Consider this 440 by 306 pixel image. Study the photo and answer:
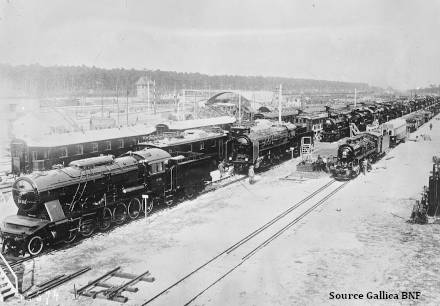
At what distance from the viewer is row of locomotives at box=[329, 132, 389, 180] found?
103ft

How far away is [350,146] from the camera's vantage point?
31.8m

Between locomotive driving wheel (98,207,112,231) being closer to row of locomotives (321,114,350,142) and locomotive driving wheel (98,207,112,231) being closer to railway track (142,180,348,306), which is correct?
railway track (142,180,348,306)

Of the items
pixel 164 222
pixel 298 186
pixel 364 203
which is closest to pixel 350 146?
pixel 298 186

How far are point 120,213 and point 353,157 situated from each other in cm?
1856

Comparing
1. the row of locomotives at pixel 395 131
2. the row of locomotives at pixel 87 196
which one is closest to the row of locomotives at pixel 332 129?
the row of locomotives at pixel 395 131

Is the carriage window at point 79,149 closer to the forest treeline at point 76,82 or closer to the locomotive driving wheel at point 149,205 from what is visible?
the locomotive driving wheel at point 149,205

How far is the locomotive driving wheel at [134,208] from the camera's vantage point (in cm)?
2073

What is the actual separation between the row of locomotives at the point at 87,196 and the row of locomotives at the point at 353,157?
12.7 meters

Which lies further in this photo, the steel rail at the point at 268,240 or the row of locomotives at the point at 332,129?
the row of locomotives at the point at 332,129

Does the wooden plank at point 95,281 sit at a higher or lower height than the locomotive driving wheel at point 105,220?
lower

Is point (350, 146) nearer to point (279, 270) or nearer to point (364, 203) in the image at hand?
point (364, 203)

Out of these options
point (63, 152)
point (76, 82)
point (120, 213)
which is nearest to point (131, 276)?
point (120, 213)

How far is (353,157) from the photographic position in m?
31.8

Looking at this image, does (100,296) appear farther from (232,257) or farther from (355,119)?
(355,119)
